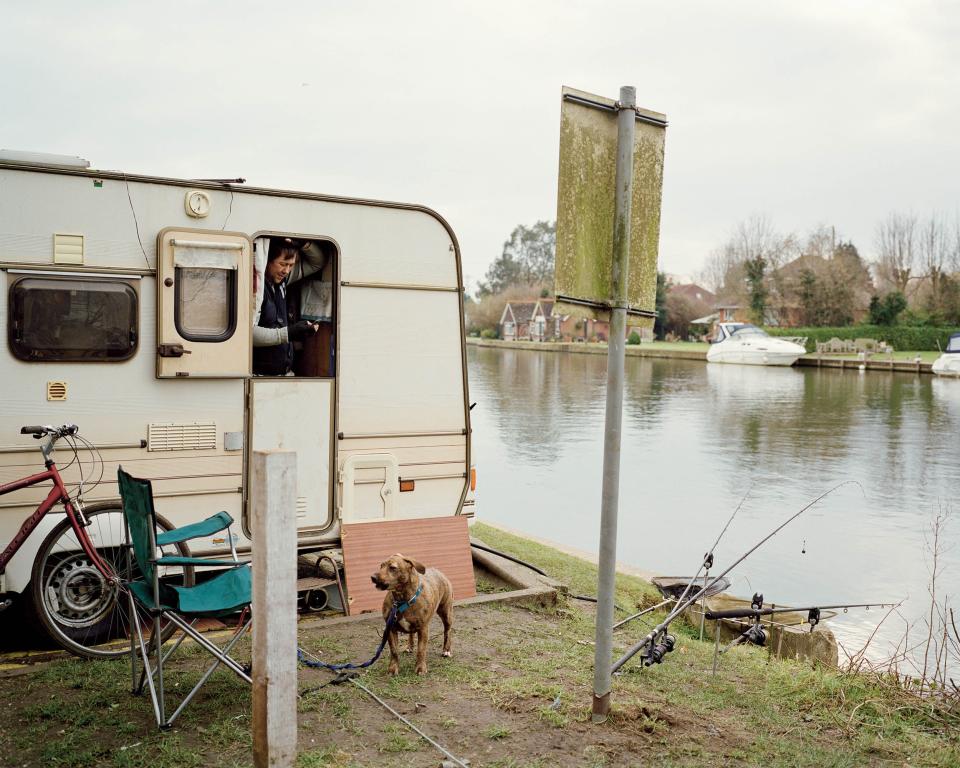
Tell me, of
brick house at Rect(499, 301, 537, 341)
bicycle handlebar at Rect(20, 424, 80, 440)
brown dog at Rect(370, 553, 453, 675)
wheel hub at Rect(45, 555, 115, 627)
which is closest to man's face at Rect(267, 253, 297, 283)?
bicycle handlebar at Rect(20, 424, 80, 440)

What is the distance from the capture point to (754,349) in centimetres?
6119

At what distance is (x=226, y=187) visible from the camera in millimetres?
6371

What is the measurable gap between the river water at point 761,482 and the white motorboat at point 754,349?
1753 cm

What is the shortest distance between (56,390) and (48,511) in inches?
30.8

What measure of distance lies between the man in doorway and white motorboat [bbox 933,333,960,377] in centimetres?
4785

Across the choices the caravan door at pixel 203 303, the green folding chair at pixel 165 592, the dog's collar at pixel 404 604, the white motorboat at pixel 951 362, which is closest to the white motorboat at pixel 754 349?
the white motorboat at pixel 951 362

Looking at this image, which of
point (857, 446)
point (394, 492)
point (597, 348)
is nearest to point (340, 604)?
point (394, 492)

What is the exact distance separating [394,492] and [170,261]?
224 cm

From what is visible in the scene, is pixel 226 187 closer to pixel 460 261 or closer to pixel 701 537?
pixel 460 261

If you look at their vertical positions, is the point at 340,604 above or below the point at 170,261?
below

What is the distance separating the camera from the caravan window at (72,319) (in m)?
5.81

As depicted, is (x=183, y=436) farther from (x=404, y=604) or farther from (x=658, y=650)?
(x=658, y=650)

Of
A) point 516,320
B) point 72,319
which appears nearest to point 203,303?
point 72,319

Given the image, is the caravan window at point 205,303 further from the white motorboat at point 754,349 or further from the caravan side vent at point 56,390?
the white motorboat at point 754,349
